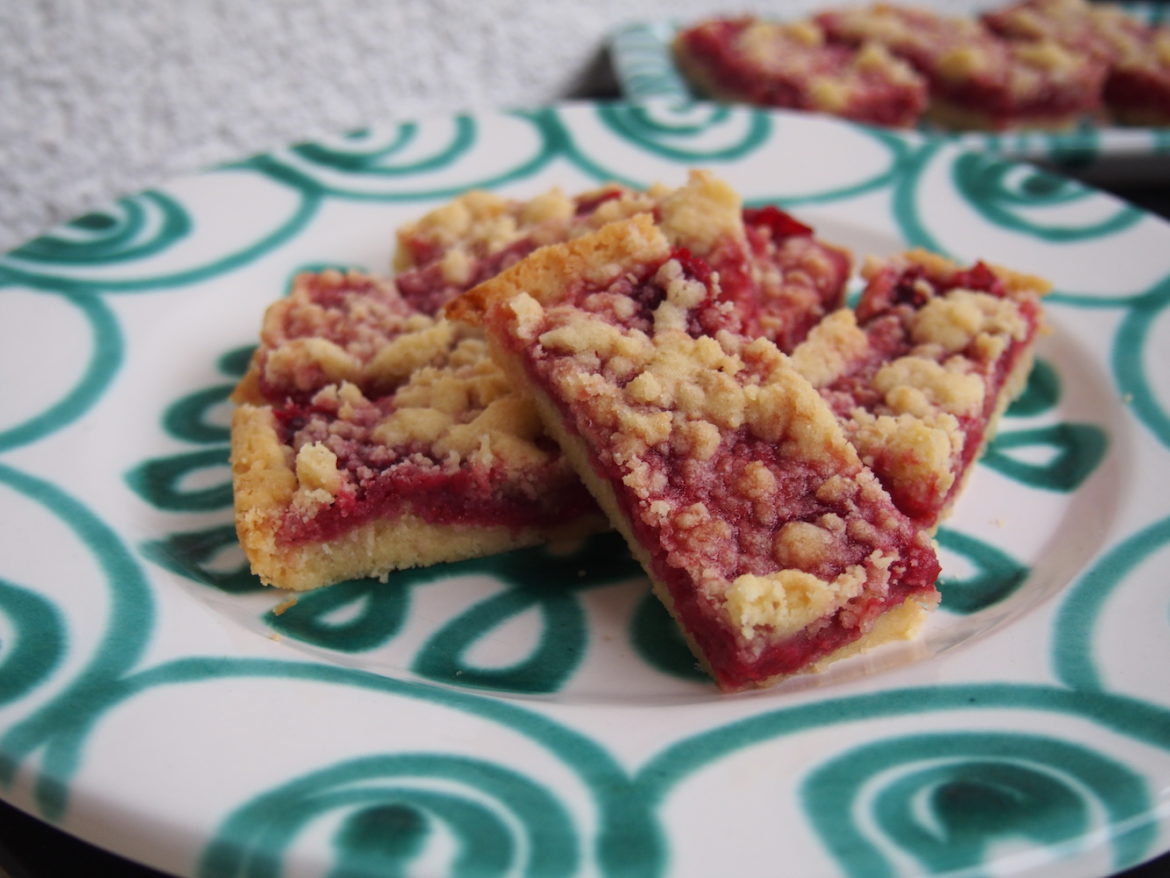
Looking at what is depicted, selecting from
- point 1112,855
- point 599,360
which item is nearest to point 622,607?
point 599,360

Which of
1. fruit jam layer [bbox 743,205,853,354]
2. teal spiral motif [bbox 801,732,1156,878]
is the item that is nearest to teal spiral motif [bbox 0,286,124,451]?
fruit jam layer [bbox 743,205,853,354]

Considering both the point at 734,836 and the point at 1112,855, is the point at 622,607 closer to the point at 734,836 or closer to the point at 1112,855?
the point at 734,836

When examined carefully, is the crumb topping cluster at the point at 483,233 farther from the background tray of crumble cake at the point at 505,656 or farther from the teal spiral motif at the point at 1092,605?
the teal spiral motif at the point at 1092,605

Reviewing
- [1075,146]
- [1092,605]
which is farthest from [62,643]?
[1075,146]

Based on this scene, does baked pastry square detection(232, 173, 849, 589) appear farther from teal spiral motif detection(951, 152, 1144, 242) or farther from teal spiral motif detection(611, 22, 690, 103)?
teal spiral motif detection(611, 22, 690, 103)

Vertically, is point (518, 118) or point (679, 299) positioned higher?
point (518, 118)

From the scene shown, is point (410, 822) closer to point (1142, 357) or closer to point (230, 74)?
point (1142, 357)
